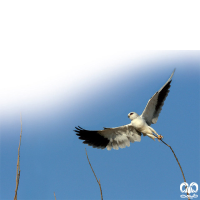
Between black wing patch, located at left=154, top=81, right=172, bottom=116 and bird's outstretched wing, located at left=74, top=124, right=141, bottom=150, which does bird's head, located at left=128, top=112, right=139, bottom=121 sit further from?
black wing patch, located at left=154, top=81, right=172, bottom=116

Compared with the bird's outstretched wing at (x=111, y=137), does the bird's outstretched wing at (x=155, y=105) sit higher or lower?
higher

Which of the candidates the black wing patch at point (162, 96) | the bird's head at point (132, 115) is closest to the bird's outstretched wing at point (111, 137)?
the bird's head at point (132, 115)

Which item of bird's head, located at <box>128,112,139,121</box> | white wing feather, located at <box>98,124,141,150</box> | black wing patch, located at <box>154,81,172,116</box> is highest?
black wing patch, located at <box>154,81,172,116</box>

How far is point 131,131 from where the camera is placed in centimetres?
957

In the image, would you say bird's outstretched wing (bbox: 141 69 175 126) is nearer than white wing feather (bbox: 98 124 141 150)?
Yes

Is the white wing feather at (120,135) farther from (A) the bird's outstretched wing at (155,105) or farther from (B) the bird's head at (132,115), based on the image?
(A) the bird's outstretched wing at (155,105)

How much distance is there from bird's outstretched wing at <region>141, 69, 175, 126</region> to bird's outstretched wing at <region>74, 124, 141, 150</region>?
2.25 feet

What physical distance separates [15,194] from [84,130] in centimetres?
633

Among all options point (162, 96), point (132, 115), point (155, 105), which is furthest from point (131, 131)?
point (162, 96)

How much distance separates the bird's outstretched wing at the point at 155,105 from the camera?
899 cm

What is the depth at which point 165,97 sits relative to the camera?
29.8 ft

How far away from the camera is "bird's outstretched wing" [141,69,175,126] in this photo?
899 centimetres

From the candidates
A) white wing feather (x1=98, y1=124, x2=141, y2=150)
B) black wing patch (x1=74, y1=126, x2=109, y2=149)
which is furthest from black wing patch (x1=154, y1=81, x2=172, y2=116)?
black wing patch (x1=74, y1=126, x2=109, y2=149)

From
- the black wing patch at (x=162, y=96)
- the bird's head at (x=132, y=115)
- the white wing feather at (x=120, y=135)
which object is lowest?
the white wing feather at (x=120, y=135)
